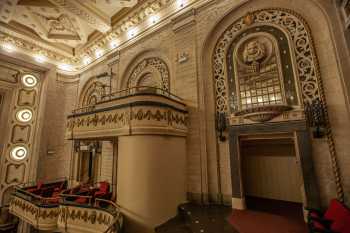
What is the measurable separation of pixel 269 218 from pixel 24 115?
1282 centimetres

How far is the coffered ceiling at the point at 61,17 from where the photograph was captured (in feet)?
24.8

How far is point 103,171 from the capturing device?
823 centimetres

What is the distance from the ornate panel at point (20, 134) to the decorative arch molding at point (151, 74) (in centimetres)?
699

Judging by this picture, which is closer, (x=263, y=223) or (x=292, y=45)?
(x=263, y=223)

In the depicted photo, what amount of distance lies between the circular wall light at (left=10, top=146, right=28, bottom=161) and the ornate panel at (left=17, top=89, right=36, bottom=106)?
8.37ft

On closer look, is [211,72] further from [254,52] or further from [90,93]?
[90,93]

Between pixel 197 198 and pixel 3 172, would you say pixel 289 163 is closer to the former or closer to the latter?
pixel 197 198

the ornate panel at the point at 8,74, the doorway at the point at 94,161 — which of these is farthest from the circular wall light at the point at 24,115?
the doorway at the point at 94,161

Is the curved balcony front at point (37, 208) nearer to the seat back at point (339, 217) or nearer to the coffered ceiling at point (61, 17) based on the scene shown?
the seat back at point (339, 217)

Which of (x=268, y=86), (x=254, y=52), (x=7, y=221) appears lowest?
(x=7, y=221)

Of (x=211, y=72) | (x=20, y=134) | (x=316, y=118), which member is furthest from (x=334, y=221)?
(x=20, y=134)

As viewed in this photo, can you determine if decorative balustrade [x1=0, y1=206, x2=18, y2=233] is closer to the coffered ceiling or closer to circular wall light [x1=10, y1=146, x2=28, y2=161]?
circular wall light [x1=10, y1=146, x2=28, y2=161]

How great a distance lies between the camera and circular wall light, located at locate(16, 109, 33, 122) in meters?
9.90

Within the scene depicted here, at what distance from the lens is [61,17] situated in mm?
8711
